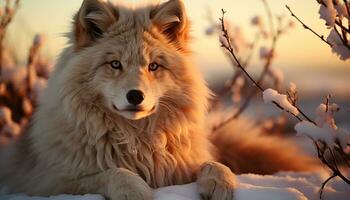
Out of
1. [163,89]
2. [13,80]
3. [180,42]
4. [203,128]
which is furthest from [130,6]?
[13,80]

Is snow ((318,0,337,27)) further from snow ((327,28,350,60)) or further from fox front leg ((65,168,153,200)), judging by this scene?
fox front leg ((65,168,153,200))

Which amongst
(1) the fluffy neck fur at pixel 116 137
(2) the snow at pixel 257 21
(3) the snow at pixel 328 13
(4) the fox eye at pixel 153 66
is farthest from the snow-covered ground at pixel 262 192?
(2) the snow at pixel 257 21

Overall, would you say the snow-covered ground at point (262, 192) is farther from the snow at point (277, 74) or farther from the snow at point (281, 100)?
the snow at point (277, 74)

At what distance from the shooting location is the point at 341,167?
14.0ft

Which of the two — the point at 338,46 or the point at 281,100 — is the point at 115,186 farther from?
the point at 338,46

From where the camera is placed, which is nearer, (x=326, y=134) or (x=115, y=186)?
(x=326, y=134)

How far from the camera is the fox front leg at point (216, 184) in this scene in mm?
2912

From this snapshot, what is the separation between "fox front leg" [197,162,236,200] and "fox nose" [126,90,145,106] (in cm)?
63

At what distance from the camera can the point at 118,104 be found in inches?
119

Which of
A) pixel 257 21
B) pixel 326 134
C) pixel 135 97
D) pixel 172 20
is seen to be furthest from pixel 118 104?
pixel 257 21

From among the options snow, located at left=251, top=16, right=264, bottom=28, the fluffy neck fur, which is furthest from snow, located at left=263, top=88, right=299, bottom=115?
snow, located at left=251, top=16, right=264, bottom=28

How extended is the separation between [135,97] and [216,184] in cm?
73

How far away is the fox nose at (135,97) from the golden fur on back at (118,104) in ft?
0.26

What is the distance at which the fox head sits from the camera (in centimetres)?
309
